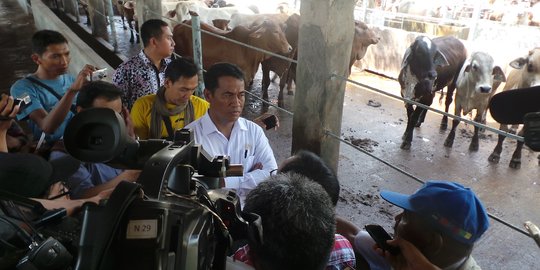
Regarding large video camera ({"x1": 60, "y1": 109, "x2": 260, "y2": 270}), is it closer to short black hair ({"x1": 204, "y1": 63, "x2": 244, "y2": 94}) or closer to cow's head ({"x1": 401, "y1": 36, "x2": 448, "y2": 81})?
short black hair ({"x1": 204, "y1": 63, "x2": 244, "y2": 94})

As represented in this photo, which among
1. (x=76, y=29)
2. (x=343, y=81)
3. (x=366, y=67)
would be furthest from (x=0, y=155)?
(x=76, y=29)

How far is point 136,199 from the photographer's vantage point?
2.12 feet

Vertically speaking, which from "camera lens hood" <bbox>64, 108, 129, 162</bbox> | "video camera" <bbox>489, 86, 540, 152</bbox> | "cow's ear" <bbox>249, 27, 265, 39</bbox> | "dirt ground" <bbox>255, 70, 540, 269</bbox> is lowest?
"dirt ground" <bbox>255, 70, 540, 269</bbox>

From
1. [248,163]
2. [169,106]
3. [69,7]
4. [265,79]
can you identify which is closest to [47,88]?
[169,106]

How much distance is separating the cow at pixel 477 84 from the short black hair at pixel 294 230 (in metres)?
4.74

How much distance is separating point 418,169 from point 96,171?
3.75 metres

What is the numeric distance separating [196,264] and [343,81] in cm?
229

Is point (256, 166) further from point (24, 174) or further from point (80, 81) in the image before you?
point (24, 174)

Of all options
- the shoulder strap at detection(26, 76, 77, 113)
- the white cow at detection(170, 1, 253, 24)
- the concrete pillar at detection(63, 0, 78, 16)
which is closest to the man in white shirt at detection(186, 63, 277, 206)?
the shoulder strap at detection(26, 76, 77, 113)

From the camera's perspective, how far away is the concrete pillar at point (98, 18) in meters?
8.09

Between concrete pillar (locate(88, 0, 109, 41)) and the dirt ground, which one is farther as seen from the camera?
concrete pillar (locate(88, 0, 109, 41))

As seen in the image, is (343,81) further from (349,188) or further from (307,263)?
(307,263)

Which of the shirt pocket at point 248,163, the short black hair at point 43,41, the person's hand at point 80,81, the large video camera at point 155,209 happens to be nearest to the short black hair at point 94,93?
the person's hand at point 80,81

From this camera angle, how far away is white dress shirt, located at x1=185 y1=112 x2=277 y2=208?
206 cm
